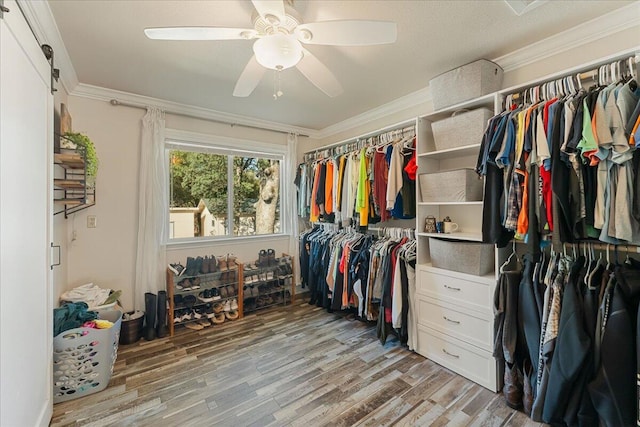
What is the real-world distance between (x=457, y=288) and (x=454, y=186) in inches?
30.9

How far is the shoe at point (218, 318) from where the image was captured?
3078 mm

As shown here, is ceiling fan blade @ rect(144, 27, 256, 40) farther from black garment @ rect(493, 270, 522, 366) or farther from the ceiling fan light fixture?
black garment @ rect(493, 270, 522, 366)

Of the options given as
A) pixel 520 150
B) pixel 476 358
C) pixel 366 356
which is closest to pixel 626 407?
pixel 476 358

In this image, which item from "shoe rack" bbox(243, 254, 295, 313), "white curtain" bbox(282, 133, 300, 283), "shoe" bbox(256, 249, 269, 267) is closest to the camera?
"shoe rack" bbox(243, 254, 295, 313)

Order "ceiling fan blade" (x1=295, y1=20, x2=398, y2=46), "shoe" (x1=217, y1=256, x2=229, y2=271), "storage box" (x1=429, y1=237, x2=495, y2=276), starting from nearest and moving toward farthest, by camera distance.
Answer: "ceiling fan blade" (x1=295, y1=20, x2=398, y2=46), "storage box" (x1=429, y1=237, x2=495, y2=276), "shoe" (x1=217, y1=256, x2=229, y2=271)

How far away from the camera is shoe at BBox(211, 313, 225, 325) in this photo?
10.1 feet

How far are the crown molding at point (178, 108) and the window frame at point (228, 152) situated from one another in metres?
0.21

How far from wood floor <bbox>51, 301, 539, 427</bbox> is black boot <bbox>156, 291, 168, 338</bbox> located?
4.6 inches

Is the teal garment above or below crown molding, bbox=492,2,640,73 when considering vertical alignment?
below

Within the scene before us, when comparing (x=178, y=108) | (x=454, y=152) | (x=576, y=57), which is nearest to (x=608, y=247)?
(x=454, y=152)

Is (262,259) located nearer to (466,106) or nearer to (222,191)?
(222,191)

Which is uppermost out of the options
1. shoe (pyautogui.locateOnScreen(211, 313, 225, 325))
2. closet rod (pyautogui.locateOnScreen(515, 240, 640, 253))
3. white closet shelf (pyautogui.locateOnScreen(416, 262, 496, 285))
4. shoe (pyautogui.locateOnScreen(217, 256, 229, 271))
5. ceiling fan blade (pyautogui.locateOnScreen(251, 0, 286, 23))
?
ceiling fan blade (pyautogui.locateOnScreen(251, 0, 286, 23))

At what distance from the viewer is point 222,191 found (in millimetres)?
3574

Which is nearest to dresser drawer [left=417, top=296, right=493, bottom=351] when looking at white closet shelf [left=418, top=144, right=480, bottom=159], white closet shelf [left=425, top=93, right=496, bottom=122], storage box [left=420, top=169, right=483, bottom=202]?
storage box [left=420, top=169, right=483, bottom=202]
